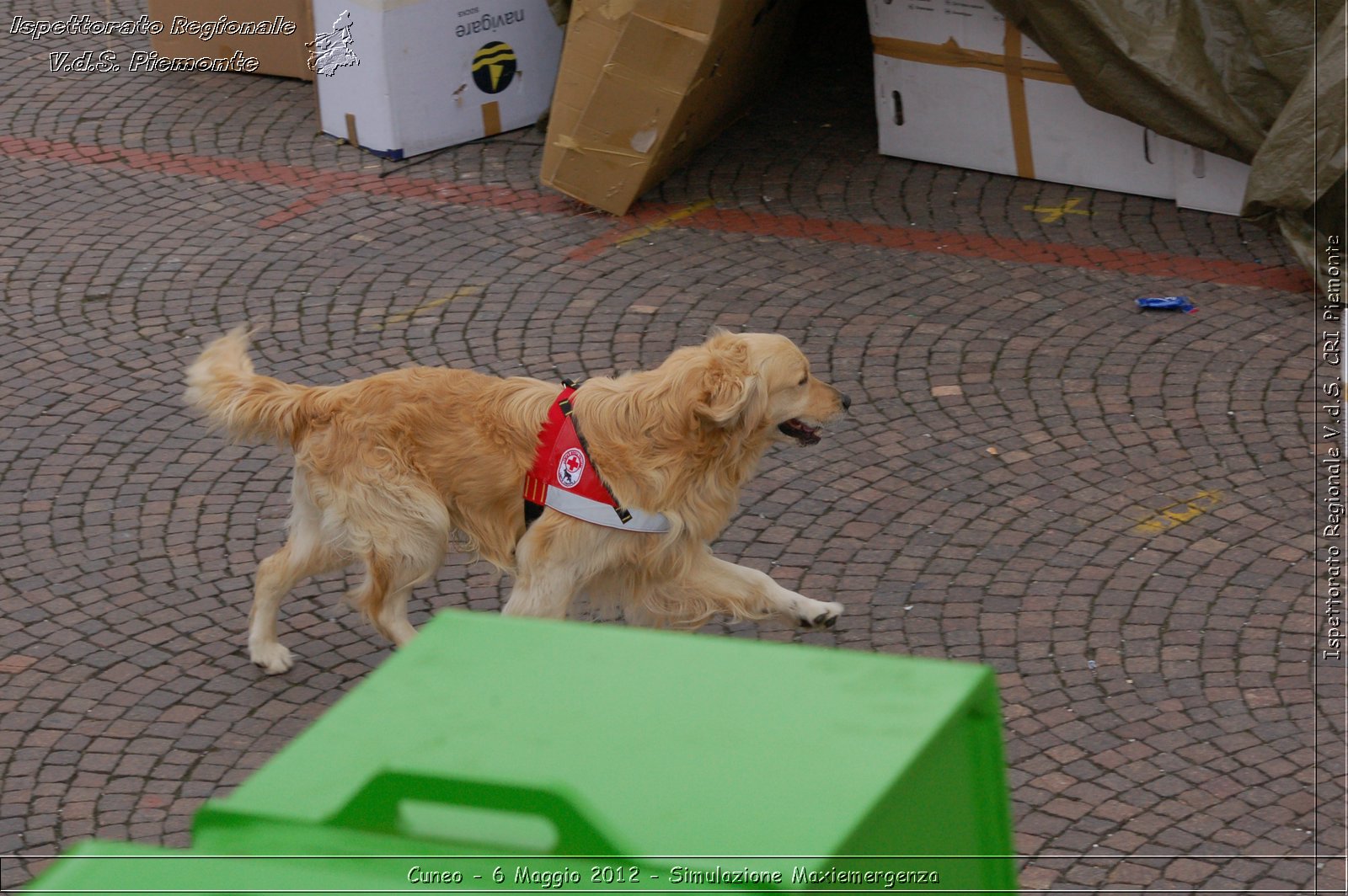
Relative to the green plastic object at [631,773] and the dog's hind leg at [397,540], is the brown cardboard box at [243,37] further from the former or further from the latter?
the green plastic object at [631,773]

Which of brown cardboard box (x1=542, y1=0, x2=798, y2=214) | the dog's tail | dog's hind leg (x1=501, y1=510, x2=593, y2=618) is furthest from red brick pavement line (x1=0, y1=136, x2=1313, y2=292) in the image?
dog's hind leg (x1=501, y1=510, x2=593, y2=618)

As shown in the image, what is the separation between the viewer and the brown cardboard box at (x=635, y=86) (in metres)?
8.65

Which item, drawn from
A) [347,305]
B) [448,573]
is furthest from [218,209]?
[448,573]

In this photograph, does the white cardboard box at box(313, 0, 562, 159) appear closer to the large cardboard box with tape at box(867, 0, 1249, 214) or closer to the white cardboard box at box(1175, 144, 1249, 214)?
the large cardboard box with tape at box(867, 0, 1249, 214)

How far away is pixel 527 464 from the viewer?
5.20 metres

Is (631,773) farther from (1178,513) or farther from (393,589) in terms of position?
(1178,513)

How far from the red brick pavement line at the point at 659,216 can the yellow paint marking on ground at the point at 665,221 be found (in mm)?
37

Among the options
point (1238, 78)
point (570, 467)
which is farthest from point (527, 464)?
point (1238, 78)

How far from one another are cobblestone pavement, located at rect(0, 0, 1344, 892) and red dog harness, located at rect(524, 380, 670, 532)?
3.44 feet

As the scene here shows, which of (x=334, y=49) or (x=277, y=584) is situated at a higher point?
(x=334, y=49)

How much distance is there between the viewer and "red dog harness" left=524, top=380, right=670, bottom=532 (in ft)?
16.7

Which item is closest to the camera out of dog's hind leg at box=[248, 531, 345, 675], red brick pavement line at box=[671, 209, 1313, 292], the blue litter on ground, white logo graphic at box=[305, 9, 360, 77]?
dog's hind leg at box=[248, 531, 345, 675]

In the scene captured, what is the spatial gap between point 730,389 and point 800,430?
0.49 meters

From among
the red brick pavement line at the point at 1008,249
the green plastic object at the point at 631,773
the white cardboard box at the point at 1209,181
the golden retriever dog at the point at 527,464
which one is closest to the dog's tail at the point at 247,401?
the golden retriever dog at the point at 527,464
